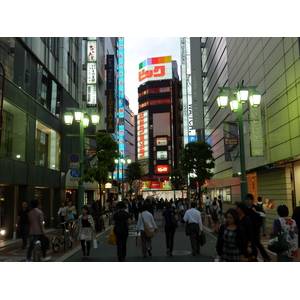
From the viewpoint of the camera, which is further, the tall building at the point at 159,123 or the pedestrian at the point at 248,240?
the tall building at the point at 159,123

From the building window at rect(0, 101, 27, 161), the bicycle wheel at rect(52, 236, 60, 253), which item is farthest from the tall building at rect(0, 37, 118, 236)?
the bicycle wheel at rect(52, 236, 60, 253)

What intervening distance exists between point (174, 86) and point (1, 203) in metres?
110

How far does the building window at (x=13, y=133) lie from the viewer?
55.2 feet

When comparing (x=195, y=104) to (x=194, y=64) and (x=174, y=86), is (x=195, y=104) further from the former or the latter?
(x=174, y=86)

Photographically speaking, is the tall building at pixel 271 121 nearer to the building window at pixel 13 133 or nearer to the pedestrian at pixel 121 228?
the pedestrian at pixel 121 228

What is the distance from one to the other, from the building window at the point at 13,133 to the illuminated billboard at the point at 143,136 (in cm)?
10055

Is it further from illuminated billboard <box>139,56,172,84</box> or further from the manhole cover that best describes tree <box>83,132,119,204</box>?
illuminated billboard <box>139,56,172,84</box>

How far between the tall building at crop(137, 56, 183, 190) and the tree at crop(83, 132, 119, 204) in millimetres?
80026

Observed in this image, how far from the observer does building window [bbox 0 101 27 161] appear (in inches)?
662

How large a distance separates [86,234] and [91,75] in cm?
2803

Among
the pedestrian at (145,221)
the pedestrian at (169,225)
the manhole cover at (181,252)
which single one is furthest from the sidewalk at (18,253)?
the manhole cover at (181,252)

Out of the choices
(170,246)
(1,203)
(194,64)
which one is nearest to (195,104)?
(194,64)

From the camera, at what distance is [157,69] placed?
125688 millimetres
